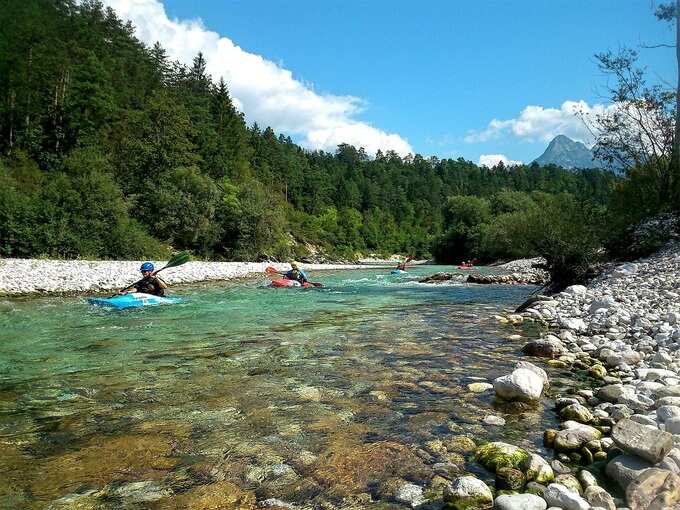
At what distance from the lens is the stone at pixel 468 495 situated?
2.74 metres

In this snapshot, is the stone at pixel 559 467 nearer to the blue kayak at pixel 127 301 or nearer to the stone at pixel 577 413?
the stone at pixel 577 413

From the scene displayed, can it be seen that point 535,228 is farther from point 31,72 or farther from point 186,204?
point 31,72

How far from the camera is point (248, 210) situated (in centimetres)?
4488

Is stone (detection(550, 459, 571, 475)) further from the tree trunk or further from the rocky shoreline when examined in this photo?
the tree trunk

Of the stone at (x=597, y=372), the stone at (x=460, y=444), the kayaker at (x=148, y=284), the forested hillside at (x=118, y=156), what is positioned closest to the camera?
the stone at (x=460, y=444)

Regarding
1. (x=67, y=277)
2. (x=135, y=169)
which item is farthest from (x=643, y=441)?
(x=135, y=169)

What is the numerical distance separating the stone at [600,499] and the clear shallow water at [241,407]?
1023mm

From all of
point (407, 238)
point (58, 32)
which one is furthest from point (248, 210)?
point (407, 238)

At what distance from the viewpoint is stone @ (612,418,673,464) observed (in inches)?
113

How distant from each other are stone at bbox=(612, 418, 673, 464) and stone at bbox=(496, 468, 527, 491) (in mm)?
721

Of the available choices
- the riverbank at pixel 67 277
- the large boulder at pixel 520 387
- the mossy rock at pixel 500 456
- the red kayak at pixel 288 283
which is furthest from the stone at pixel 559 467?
the riverbank at pixel 67 277

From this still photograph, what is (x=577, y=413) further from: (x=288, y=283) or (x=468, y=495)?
(x=288, y=283)

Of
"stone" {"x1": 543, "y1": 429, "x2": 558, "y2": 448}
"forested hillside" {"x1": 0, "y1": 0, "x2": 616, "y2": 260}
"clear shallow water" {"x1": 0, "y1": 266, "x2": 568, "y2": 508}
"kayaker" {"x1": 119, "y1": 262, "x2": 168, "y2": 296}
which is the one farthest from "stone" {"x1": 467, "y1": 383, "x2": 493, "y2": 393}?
"forested hillside" {"x1": 0, "y1": 0, "x2": 616, "y2": 260}

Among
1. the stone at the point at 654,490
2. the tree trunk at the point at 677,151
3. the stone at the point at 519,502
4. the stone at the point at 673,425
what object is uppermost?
the tree trunk at the point at 677,151
